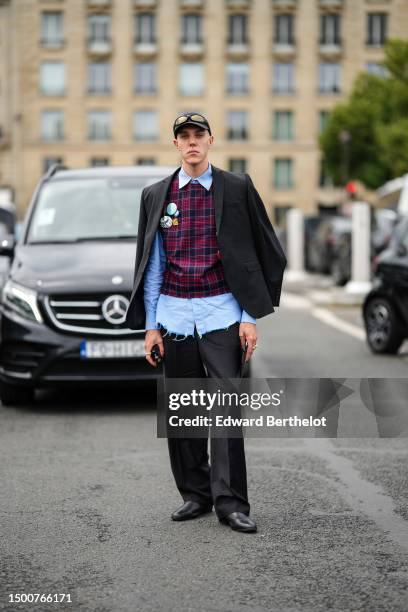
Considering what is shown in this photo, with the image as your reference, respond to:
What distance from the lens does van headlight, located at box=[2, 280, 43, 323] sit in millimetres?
8648

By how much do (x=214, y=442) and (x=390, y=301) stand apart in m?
7.81

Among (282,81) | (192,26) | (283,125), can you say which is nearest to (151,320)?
(283,125)

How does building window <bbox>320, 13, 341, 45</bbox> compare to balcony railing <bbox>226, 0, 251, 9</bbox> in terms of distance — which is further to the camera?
building window <bbox>320, 13, 341, 45</bbox>

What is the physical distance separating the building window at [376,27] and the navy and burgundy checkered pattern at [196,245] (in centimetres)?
7920

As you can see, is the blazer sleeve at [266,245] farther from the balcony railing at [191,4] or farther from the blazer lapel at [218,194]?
the balcony railing at [191,4]

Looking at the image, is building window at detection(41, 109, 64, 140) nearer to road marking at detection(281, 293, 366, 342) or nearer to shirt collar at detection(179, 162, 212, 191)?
road marking at detection(281, 293, 366, 342)

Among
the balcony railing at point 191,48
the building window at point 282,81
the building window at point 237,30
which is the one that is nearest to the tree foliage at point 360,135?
the building window at point 282,81

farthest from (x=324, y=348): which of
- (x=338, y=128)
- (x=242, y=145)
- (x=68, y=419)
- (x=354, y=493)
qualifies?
(x=242, y=145)

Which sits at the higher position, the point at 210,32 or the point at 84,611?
the point at 210,32

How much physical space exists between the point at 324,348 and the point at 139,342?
5.36 m

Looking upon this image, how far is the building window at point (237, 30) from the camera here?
81125 mm

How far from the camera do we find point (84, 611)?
403 cm

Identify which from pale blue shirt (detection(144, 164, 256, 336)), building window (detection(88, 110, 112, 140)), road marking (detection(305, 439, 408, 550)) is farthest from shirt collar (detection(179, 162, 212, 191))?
building window (detection(88, 110, 112, 140))

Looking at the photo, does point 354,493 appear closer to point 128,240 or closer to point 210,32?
point 128,240
